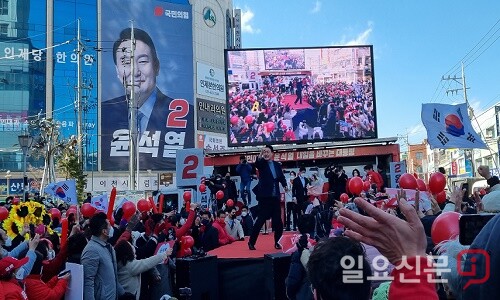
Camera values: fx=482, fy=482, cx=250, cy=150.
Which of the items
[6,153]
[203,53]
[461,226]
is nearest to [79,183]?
[6,153]

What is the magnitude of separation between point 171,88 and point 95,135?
877 centimetres

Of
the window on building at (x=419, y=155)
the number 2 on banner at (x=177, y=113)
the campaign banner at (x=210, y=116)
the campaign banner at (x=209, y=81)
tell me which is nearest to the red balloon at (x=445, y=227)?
the number 2 on banner at (x=177, y=113)

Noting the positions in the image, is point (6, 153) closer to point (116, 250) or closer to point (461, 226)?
point (116, 250)

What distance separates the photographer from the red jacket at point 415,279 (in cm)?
145

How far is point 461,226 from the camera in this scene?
5.15ft

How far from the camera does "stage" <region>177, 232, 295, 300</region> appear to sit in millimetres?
5879

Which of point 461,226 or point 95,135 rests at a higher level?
point 95,135

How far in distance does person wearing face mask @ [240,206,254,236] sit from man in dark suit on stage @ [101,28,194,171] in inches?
1273

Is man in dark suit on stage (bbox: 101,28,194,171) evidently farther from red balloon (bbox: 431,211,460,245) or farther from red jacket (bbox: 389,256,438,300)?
red jacket (bbox: 389,256,438,300)

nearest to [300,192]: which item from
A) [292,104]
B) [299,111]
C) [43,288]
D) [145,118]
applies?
[299,111]

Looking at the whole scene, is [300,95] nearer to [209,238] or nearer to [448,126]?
[448,126]

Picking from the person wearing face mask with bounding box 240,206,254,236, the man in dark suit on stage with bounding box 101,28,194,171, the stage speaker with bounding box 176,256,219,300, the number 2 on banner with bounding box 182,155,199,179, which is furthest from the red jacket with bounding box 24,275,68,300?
the man in dark suit on stage with bounding box 101,28,194,171

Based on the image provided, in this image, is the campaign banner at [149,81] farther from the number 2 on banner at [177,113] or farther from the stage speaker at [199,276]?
the stage speaker at [199,276]

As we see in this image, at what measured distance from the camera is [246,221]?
13.4m
